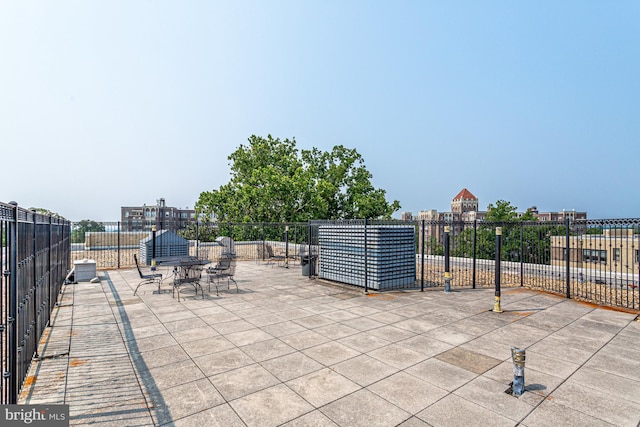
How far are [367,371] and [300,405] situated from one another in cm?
132

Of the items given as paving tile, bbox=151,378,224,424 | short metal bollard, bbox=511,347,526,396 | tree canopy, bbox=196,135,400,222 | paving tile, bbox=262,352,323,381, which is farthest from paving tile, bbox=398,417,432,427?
tree canopy, bbox=196,135,400,222

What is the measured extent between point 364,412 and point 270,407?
43.8 inches

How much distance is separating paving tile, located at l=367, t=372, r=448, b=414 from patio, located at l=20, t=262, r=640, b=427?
2 cm

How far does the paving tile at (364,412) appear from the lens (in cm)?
376

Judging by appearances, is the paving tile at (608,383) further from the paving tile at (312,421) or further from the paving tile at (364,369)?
the paving tile at (312,421)

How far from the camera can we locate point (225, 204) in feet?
112

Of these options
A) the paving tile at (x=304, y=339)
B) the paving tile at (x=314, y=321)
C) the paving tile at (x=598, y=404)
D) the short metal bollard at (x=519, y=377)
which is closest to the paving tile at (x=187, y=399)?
the paving tile at (x=304, y=339)

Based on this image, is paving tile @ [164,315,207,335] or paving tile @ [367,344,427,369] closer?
paving tile @ [367,344,427,369]

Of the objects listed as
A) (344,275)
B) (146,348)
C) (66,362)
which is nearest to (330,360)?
(146,348)

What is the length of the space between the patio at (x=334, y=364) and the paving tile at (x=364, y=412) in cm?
2

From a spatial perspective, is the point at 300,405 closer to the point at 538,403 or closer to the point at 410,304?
the point at 538,403

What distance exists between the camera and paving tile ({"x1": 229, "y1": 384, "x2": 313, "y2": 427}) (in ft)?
12.4

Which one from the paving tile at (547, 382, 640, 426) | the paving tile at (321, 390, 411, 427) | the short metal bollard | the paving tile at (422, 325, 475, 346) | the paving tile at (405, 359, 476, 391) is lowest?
the paving tile at (422, 325, 475, 346)

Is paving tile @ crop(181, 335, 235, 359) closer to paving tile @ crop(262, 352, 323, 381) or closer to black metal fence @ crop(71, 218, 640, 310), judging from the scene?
paving tile @ crop(262, 352, 323, 381)
